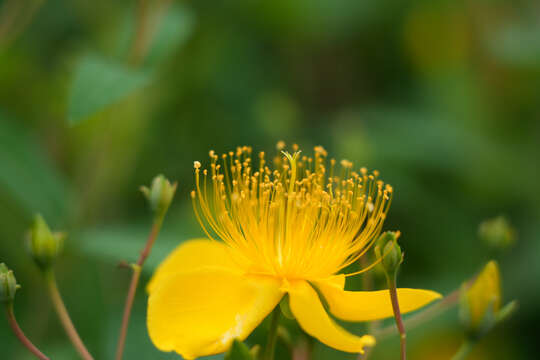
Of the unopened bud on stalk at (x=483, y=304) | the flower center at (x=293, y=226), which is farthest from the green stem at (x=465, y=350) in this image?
the flower center at (x=293, y=226)

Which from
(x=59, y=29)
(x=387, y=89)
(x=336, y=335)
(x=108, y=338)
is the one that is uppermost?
(x=59, y=29)

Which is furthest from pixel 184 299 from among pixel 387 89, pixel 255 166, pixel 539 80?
pixel 539 80

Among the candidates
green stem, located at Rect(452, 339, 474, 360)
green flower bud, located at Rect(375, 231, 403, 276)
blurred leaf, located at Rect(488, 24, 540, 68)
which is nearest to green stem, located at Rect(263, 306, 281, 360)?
green flower bud, located at Rect(375, 231, 403, 276)

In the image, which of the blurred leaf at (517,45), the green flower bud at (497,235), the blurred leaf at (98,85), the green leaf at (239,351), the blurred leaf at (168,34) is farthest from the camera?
the blurred leaf at (517,45)

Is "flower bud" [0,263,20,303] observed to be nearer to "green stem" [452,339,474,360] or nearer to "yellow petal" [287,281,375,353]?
"yellow petal" [287,281,375,353]

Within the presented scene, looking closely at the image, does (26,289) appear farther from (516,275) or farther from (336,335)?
(516,275)

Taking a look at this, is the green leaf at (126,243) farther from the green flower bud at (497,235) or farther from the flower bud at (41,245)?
the green flower bud at (497,235)
